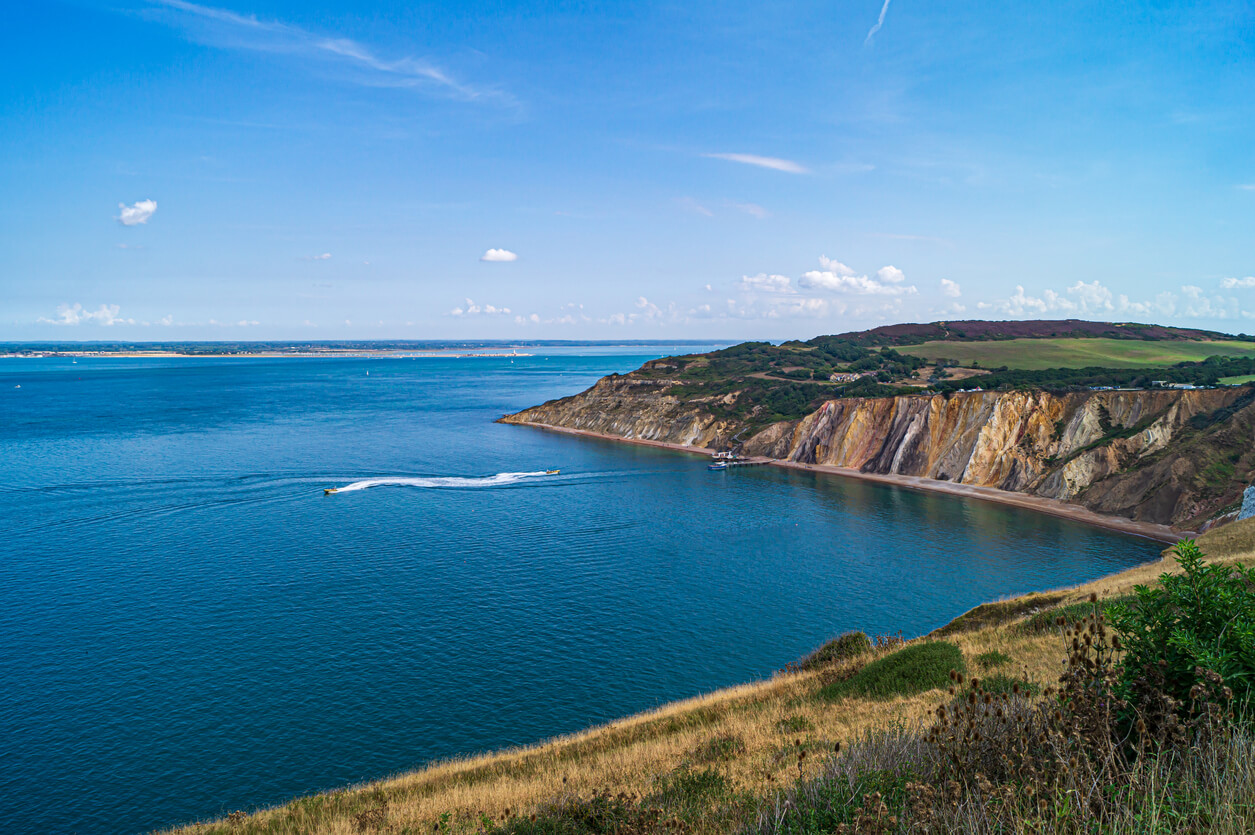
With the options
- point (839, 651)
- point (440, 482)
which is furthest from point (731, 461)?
point (839, 651)

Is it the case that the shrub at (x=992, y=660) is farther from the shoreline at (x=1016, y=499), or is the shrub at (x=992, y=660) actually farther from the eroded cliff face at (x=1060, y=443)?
the eroded cliff face at (x=1060, y=443)

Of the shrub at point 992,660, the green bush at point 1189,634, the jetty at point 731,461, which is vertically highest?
the green bush at point 1189,634

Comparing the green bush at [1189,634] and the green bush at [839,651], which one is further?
the green bush at [839,651]

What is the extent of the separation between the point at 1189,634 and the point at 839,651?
73.3 ft

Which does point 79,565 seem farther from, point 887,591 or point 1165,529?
point 1165,529

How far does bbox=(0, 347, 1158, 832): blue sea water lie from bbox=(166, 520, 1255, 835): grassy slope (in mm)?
7382

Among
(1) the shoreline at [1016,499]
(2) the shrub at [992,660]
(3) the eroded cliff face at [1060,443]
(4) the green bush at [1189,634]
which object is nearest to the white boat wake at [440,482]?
(1) the shoreline at [1016,499]

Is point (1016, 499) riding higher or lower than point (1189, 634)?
lower

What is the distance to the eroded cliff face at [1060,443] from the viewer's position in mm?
65312

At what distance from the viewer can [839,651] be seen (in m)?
28.4

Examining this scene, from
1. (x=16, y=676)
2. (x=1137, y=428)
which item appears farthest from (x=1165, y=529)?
Result: (x=16, y=676)

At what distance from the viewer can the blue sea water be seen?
28922mm

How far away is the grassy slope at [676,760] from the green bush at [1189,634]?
16.5ft

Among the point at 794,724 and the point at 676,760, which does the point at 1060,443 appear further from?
the point at 676,760
